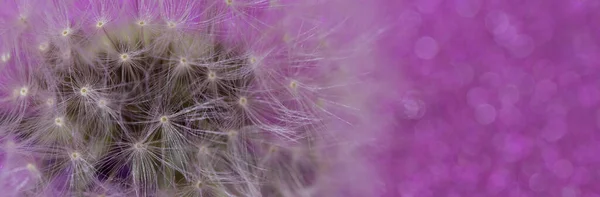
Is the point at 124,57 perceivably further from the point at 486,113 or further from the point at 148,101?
the point at 486,113

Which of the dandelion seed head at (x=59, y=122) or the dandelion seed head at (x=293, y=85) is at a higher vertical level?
the dandelion seed head at (x=293, y=85)

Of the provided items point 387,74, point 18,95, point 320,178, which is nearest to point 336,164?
point 320,178

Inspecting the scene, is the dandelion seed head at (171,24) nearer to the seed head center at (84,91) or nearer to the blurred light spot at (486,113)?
the seed head center at (84,91)

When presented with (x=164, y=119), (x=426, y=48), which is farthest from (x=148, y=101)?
(x=426, y=48)

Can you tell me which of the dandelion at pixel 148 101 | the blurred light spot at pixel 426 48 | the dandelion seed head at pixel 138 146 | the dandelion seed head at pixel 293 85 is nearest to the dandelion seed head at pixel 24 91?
the dandelion at pixel 148 101

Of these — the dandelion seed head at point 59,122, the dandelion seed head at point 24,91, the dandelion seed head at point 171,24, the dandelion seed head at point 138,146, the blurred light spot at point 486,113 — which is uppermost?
the dandelion seed head at point 171,24

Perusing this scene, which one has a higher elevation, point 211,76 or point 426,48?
point 426,48

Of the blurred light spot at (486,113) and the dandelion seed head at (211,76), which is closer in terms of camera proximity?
the dandelion seed head at (211,76)

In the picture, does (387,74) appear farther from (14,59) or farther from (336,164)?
(14,59)
